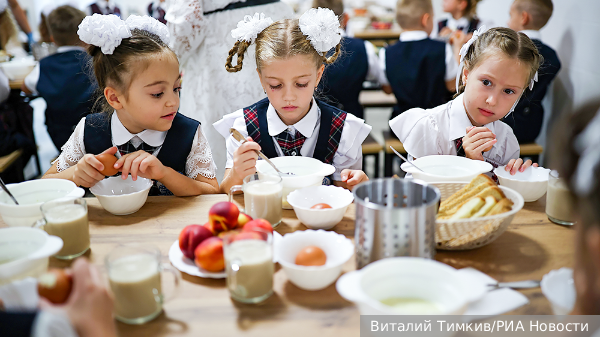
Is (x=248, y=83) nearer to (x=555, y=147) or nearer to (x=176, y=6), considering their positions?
(x=176, y=6)

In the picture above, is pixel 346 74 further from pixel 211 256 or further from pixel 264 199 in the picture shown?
pixel 211 256

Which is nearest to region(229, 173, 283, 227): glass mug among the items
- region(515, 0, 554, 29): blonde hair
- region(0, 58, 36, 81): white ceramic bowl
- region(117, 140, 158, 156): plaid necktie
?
region(117, 140, 158, 156): plaid necktie

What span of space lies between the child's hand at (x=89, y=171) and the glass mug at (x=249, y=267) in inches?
24.8

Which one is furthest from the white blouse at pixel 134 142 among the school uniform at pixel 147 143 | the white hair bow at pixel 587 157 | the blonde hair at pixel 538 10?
the blonde hair at pixel 538 10

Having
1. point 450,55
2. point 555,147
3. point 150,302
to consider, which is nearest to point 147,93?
point 150,302

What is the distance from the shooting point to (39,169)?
12.3 ft

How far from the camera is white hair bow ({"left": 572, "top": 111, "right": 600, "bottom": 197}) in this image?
574 millimetres

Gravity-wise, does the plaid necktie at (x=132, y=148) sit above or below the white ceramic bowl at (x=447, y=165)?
above

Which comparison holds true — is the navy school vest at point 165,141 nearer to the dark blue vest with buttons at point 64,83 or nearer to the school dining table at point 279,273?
the school dining table at point 279,273

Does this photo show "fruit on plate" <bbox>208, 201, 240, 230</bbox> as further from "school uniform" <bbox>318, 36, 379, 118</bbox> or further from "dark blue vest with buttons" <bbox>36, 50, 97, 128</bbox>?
"dark blue vest with buttons" <bbox>36, 50, 97, 128</bbox>

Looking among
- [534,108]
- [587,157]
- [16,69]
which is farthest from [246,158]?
[16,69]

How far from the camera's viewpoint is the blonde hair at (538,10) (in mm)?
3076

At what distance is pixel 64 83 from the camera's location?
291 centimetres

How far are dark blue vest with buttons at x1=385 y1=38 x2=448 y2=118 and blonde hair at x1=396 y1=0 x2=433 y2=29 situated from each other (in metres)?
0.22
